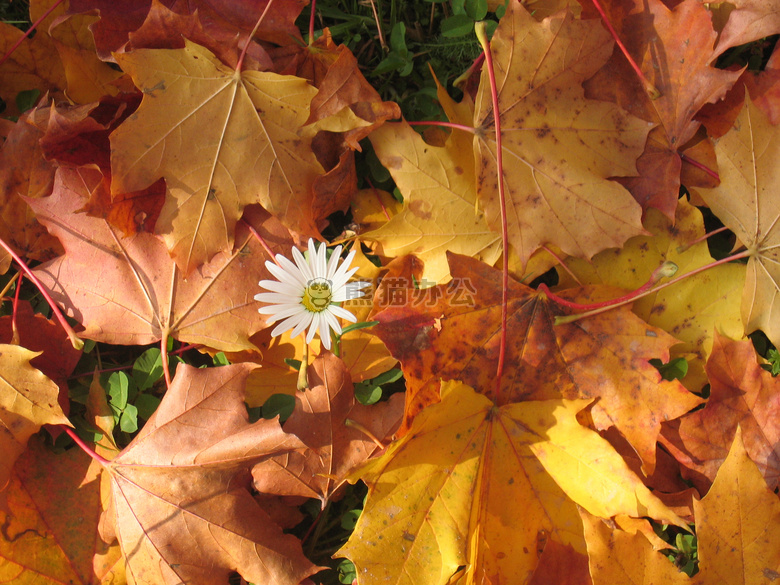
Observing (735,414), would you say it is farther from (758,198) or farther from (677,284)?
(758,198)

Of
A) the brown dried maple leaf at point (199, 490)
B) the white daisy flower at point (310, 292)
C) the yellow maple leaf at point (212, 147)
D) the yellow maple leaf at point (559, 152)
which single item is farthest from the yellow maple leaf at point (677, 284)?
the brown dried maple leaf at point (199, 490)

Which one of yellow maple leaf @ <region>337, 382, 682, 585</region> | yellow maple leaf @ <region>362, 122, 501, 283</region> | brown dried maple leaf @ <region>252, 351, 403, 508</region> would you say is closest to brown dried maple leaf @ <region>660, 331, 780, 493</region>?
yellow maple leaf @ <region>337, 382, 682, 585</region>

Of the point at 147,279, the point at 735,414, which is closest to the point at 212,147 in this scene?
the point at 147,279

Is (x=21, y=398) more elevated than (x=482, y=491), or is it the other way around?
(x=21, y=398)

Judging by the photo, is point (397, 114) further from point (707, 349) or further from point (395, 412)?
point (707, 349)

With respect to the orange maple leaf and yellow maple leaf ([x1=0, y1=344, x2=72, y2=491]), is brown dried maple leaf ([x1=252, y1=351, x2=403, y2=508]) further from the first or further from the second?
yellow maple leaf ([x1=0, y1=344, x2=72, y2=491])

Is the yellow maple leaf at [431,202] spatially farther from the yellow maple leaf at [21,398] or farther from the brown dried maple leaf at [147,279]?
the yellow maple leaf at [21,398]
